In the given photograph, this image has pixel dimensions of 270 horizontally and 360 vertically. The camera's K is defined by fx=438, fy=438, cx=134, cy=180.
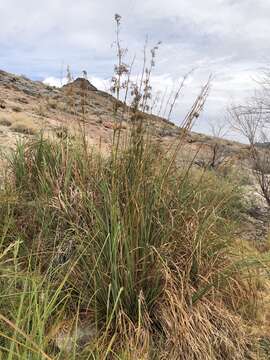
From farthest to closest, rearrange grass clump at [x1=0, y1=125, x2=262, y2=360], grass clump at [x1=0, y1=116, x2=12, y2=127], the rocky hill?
grass clump at [x1=0, y1=116, x2=12, y2=127] → the rocky hill → grass clump at [x1=0, y1=125, x2=262, y2=360]

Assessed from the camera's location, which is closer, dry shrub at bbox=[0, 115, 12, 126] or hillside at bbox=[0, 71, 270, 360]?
hillside at bbox=[0, 71, 270, 360]

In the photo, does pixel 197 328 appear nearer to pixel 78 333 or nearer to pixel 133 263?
pixel 133 263

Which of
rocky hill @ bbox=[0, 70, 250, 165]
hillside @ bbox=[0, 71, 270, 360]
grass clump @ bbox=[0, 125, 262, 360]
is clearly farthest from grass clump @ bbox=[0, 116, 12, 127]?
grass clump @ bbox=[0, 125, 262, 360]

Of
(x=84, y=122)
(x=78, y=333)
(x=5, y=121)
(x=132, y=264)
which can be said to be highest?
(x=84, y=122)

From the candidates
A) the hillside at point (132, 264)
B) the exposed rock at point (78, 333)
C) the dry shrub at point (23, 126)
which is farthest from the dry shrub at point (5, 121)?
the exposed rock at point (78, 333)

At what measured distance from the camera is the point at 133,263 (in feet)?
8.30

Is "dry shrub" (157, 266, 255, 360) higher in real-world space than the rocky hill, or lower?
lower

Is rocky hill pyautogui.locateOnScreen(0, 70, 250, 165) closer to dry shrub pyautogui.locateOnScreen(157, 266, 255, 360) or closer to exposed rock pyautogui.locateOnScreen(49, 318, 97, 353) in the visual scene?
dry shrub pyautogui.locateOnScreen(157, 266, 255, 360)

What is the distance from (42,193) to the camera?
11.2 ft

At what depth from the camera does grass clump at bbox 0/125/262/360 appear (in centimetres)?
240

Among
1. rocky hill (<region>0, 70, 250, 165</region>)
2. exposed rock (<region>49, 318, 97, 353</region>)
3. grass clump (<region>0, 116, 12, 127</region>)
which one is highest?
rocky hill (<region>0, 70, 250, 165</region>)

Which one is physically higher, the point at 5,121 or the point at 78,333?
the point at 5,121

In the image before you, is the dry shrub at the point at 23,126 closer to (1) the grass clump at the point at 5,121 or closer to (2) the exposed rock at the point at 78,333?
(1) the grass clump at the point at 5,121

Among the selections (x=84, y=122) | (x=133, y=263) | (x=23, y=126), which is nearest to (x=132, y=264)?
(x=133, y=263)
